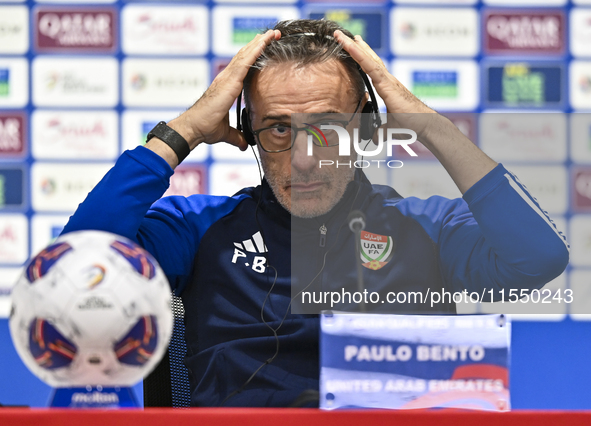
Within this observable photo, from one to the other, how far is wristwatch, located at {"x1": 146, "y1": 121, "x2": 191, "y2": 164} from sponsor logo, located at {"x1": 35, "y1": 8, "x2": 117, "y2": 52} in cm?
132

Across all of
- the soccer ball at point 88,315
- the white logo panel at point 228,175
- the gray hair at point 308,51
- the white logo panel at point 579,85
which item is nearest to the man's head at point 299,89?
the gray hair at point 308,51

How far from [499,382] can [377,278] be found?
0.32 metres

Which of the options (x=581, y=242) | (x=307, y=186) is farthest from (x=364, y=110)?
(x=581, y=242)

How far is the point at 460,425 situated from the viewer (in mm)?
478

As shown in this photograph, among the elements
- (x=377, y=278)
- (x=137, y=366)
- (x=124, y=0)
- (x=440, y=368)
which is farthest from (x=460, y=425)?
(x=124, y=0)

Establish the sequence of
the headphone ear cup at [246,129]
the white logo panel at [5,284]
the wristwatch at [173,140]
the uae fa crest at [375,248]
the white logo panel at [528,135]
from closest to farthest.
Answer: the white logo panel at [528,135], the uae fa crest at [375,248], the wristwatch at [173,140], the headphone ear cup at [246,129], the white logo panel at [5,284]

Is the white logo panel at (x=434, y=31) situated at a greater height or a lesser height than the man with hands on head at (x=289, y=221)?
greater

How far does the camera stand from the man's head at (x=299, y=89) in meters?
1.03

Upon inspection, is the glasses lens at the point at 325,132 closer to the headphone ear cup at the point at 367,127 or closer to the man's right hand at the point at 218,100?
the headphone ear cup at the point at 367,127

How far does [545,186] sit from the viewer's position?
844 millimetres

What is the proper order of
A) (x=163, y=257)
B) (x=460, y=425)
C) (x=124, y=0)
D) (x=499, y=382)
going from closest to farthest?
(x=460, y=425) < (x=499, y=382) < (x=163, y=257) < (x=124, y=0)

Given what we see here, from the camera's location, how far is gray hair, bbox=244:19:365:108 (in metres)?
1.08

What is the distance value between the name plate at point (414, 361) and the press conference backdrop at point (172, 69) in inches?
62.5

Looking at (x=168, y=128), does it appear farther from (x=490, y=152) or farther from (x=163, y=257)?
(x=490, y=152)
